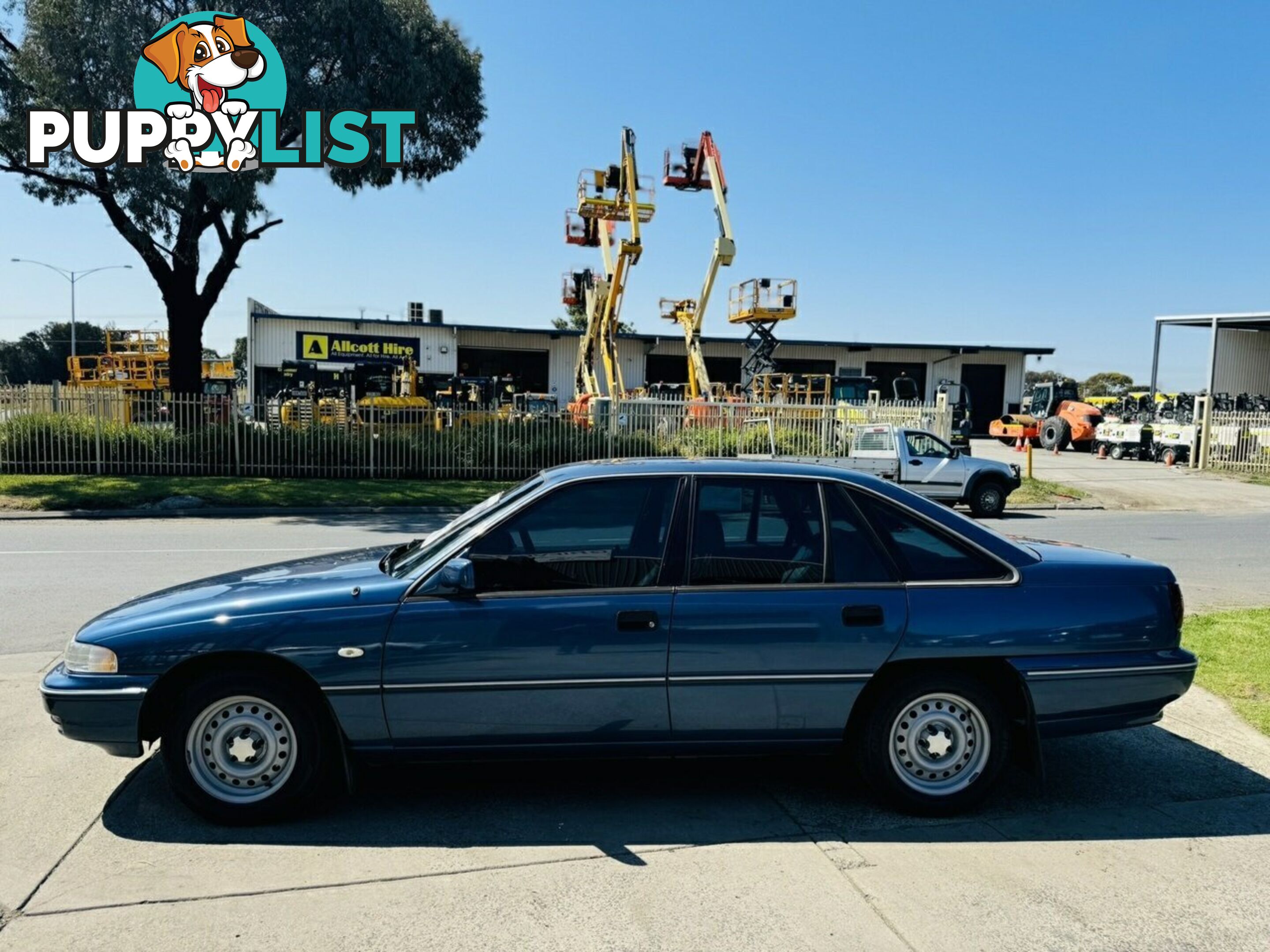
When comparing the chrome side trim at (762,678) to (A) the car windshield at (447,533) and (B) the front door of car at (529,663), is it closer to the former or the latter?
(B) the front door of car at (529,663)

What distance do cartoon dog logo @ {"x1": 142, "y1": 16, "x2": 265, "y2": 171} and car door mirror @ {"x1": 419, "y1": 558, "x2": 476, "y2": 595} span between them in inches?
661

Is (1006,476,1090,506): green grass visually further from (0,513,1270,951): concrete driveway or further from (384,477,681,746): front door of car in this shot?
(384,477,681,746): front door of car

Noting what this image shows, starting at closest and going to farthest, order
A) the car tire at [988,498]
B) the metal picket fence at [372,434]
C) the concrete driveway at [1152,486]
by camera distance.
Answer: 1. the car tire at [988,498]
2. the metal picket fence at [372,434]
3. the concrete driveway at [1152,486]

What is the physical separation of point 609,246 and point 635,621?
35589 millimetres

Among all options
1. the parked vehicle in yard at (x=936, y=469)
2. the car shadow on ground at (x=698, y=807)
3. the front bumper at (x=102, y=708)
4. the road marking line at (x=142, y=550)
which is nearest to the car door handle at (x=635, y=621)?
the car shadow on ground at (x=698, y=807)

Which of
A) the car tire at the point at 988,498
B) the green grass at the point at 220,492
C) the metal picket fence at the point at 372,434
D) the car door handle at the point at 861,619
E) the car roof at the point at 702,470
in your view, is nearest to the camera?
the car door handle at the point at 861,619

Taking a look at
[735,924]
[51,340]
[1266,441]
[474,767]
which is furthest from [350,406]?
[51,340]

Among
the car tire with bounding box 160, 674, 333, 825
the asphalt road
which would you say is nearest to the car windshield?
the car tire with bounding box 160, 674, 333, 825

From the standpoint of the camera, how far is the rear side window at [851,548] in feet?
13.2

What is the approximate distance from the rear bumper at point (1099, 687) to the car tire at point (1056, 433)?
33580mm

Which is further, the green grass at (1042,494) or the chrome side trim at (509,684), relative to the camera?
the green grass at (1042,494)

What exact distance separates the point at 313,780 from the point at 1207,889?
3534 millimetres

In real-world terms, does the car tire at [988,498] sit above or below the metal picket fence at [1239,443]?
below

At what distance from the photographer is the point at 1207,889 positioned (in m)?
3.41
